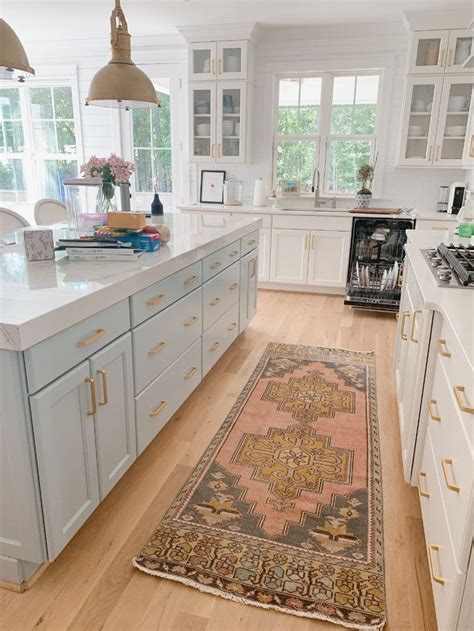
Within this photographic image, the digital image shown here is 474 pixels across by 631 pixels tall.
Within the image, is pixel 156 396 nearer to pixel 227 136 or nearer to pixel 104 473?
pixel 104 473

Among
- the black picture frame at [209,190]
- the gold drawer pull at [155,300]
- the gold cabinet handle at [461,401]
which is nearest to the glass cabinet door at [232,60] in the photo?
the black picture frame at [209,190]

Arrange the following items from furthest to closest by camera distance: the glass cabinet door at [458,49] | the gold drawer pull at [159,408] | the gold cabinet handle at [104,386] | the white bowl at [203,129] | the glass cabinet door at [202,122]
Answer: the white bowl at [203,129] < the glass cabinet door at [202,122] < the glass cabinet door at [458,49] < the gold drawer pull at [159,408] < the gold cabinet handle at [104,386]

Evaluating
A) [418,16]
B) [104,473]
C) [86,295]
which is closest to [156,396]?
[104,473]

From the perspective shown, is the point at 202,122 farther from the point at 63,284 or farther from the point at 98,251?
the point at 63,284

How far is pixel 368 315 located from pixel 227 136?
2.42m

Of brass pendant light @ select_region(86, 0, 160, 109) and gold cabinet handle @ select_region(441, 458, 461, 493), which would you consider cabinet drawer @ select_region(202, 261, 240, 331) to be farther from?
gold cabinet handle @ select_region(441, 458, 461, 493)

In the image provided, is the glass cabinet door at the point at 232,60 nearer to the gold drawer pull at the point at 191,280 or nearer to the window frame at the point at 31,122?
the window frame at the point at 31,122

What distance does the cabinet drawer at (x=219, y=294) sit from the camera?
2692 millimetres

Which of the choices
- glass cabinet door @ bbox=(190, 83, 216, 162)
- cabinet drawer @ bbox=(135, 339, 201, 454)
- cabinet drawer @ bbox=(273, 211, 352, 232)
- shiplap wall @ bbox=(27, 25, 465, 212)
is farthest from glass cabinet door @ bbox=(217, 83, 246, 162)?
cabinet drawer @ bbox=(135, 339, 201, 454)

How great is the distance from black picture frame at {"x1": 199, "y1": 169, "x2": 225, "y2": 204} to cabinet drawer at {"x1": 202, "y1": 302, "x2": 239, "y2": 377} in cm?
242

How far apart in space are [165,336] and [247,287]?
1544mm

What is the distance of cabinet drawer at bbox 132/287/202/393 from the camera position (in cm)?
191

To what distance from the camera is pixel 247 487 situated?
2006 mm

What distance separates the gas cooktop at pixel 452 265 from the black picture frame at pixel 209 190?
333cm
